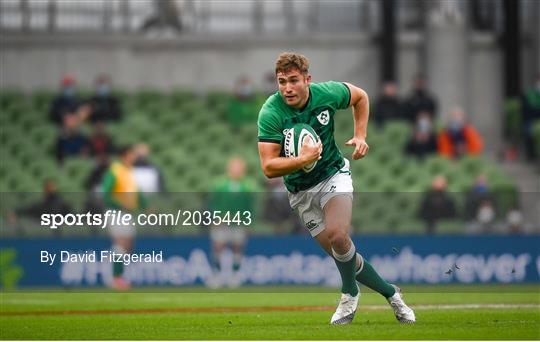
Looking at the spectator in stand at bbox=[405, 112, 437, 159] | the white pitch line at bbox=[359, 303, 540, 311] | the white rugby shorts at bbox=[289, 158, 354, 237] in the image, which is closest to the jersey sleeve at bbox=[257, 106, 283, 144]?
the white rugby shorts at bbox=[289, 158, 354, 237]

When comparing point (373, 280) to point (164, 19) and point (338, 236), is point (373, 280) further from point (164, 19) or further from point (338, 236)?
point (164, 19)

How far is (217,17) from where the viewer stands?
1213 inches

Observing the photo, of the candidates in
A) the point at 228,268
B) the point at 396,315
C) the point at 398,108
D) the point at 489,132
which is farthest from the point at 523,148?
the point at 396,315

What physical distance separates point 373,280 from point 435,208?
9.32m

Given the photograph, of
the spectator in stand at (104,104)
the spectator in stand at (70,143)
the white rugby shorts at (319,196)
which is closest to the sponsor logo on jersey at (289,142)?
the white rugby shorts at (319,196)

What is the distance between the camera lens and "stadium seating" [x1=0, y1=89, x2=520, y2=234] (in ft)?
69.7

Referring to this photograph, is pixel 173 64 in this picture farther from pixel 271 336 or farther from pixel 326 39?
pixel 271 336

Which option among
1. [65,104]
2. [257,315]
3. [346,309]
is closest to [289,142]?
[346,309]

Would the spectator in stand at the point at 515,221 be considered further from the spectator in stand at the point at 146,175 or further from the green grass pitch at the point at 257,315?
the spectator in stand at the point at 146,175

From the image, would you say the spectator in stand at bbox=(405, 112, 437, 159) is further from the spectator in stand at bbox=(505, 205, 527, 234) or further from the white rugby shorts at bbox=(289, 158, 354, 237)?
the white rugby shorts at bbox=(289, 158, 354, 237)

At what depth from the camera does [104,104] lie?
27.7 m

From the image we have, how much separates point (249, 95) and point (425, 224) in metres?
7.77

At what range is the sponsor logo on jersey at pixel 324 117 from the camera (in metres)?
11.7

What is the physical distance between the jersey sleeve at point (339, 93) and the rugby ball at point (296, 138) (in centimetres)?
54
